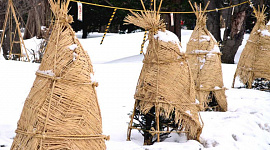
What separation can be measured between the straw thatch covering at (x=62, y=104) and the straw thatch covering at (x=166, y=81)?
142 centimetres

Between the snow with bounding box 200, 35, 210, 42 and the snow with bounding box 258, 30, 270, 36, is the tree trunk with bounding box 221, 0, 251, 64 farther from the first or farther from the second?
the snow with bounding box 200, 35, 210, 42

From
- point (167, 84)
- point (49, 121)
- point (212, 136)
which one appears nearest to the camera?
point (49, 121)

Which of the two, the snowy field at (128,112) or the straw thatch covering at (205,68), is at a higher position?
the straw thatch covering at (205,68)

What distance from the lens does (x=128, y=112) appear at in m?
5.95

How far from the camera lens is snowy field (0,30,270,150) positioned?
14.8 ft

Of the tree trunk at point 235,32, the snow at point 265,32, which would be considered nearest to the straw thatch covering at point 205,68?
the snow at point 265,32

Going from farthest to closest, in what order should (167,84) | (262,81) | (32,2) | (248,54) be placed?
(32,2), (262,81), (248,54), (167,84)

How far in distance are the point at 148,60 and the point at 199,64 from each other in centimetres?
192

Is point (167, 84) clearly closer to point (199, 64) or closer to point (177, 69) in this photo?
point (177, 69)

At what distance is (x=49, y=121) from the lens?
2.65 metres

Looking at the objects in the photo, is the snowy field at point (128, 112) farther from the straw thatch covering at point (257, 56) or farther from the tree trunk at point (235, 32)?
the tree trunk at point (235, 32)

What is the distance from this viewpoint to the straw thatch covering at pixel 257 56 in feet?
25.2

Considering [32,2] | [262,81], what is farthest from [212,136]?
[32,2]

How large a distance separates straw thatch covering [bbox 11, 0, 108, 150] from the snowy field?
0.44 metres
